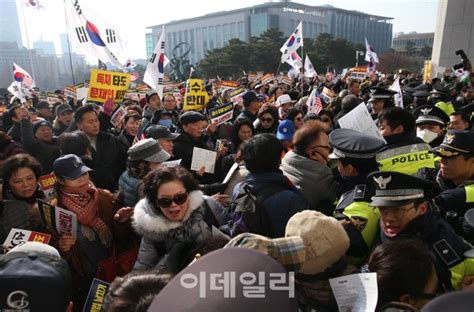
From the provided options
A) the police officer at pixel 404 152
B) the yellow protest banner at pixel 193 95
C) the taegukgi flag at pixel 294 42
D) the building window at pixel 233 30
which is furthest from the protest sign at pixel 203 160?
the building window at pixel 233 30

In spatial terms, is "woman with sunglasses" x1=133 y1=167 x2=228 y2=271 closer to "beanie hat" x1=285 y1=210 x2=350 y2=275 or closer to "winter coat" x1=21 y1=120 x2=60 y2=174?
"beanie hat" x1=285 y1=210 x2=350 y2=275

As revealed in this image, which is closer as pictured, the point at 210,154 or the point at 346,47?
the point at 210,154

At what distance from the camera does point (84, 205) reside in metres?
2.75

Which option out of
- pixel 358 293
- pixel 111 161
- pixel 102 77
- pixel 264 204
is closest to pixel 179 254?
pixel 264 204

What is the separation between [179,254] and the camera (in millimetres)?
2188

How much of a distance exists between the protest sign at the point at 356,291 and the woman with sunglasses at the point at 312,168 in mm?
1194

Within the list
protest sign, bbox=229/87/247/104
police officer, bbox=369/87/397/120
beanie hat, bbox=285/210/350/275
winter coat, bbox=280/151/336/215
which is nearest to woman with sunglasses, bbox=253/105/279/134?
police officer, bbox=369/87/397/120

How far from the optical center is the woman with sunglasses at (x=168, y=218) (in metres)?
2.26

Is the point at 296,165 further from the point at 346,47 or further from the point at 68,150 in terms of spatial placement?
the point at 346,47

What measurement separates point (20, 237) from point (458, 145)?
302 cm

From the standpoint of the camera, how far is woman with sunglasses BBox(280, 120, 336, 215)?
2.63 metres

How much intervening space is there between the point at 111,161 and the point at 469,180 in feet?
11.8

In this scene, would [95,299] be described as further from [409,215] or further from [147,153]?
[409,215]

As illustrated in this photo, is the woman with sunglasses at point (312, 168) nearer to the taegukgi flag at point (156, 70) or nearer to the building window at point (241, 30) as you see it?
the taegukgi flag at point (156, 70)
